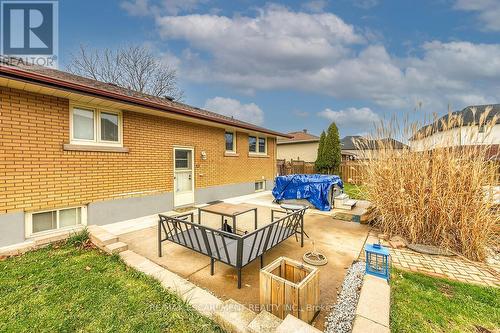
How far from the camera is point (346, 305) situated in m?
2.46

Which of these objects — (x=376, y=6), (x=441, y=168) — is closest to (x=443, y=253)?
(x=441, y=168)

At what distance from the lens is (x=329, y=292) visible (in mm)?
2740

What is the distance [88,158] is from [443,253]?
8.17m

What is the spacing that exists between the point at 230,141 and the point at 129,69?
14.9 meters

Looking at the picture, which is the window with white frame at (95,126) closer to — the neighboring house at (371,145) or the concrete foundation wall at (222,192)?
the concrete foundation wall at (222,192)

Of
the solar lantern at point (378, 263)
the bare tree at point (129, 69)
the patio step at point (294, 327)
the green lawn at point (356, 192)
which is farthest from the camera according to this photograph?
the bare tree at point (129, 69)

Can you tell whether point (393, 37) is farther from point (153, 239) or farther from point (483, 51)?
point (153, 239)

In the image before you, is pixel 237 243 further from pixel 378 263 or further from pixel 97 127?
pixel 97 127

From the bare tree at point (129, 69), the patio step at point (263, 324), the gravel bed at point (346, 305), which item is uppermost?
the bare tree at point (129, 69)

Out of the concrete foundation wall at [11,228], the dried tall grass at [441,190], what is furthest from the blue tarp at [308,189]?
the concrete foundation wall at [11,228]

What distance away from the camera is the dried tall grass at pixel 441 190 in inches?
149

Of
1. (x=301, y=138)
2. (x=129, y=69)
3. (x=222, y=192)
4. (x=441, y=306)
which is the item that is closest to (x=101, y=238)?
(x=441, y=306)

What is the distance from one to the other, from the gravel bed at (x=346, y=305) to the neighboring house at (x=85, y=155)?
5942 millimetres

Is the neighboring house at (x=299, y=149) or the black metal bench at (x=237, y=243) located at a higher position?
the neighboring house at (x=299, y=149)
